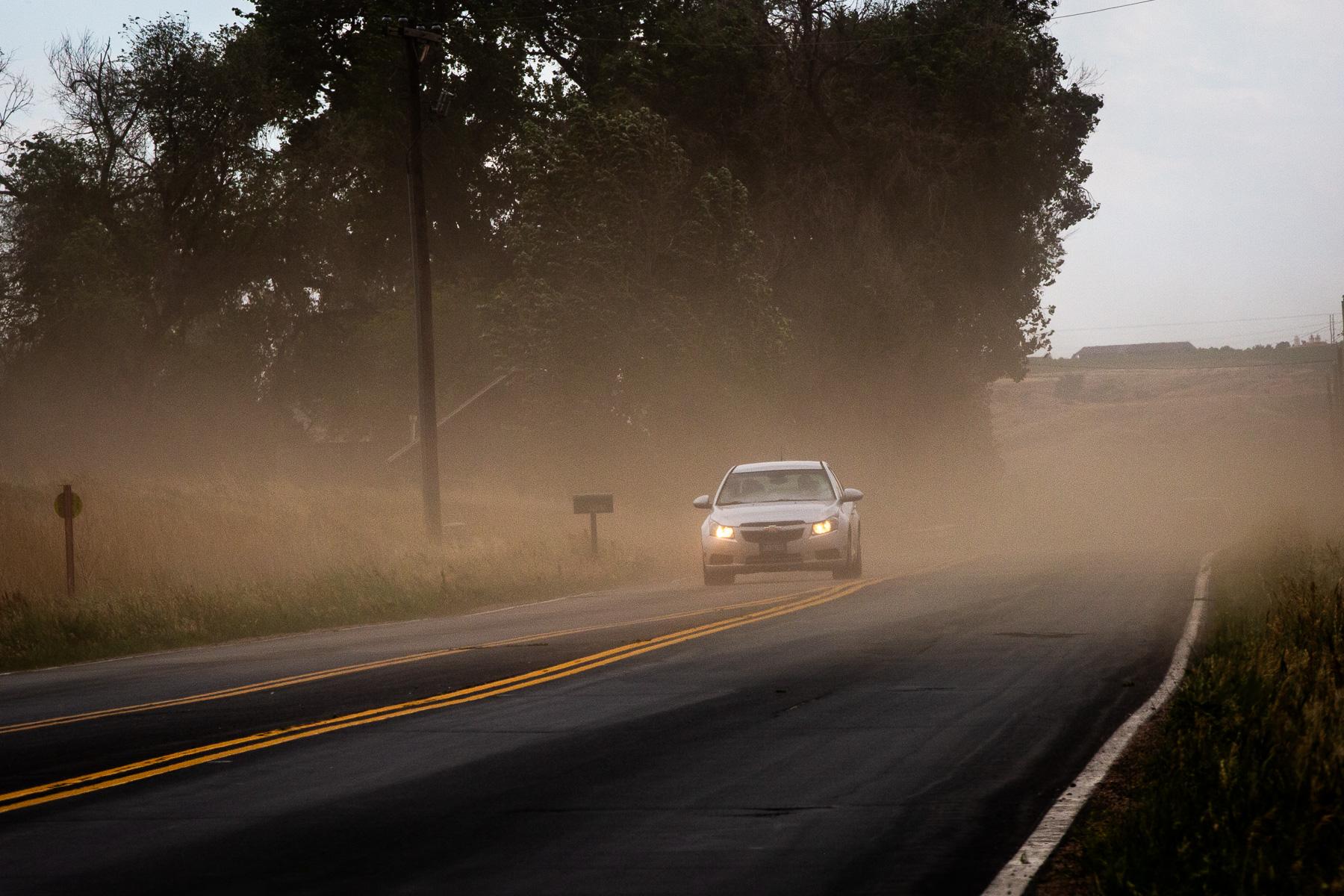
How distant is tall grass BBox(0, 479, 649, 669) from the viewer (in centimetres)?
1928

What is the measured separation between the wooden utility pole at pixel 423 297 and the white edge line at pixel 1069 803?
61.2 feet

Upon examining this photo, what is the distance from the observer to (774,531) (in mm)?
23062

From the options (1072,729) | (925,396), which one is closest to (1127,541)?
(925,396)

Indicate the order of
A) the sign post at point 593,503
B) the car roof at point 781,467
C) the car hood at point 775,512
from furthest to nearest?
the sign post at point 593,503 < the car roof at point 781,467 < the car hood at point 775,512

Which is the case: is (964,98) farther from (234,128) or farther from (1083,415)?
(1083,415)

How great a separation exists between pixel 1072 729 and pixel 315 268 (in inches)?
2382

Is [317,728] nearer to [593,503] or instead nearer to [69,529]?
[69,529]

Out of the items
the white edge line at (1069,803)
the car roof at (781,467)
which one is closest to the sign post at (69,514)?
the car roof at (781,467)

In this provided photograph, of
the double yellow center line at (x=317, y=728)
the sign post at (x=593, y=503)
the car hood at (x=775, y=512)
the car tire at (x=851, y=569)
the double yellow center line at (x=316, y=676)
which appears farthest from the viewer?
the sign post at (x=593, y=503)

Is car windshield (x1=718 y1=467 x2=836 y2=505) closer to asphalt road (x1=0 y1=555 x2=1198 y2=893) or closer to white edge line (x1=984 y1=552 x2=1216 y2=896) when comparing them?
asphalt road (x1=0 y1=555 x2=1198 y2=893)

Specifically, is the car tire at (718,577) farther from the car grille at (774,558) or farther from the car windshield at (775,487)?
the car windshield at (775,487)

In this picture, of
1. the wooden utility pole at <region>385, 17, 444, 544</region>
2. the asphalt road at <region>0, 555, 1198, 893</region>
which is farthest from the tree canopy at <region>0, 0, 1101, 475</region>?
the asphalt road at <region>0, 555, 1198, 893</region>

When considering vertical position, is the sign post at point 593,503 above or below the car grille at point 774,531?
above

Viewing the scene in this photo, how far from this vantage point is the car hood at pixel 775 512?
2320 cm
